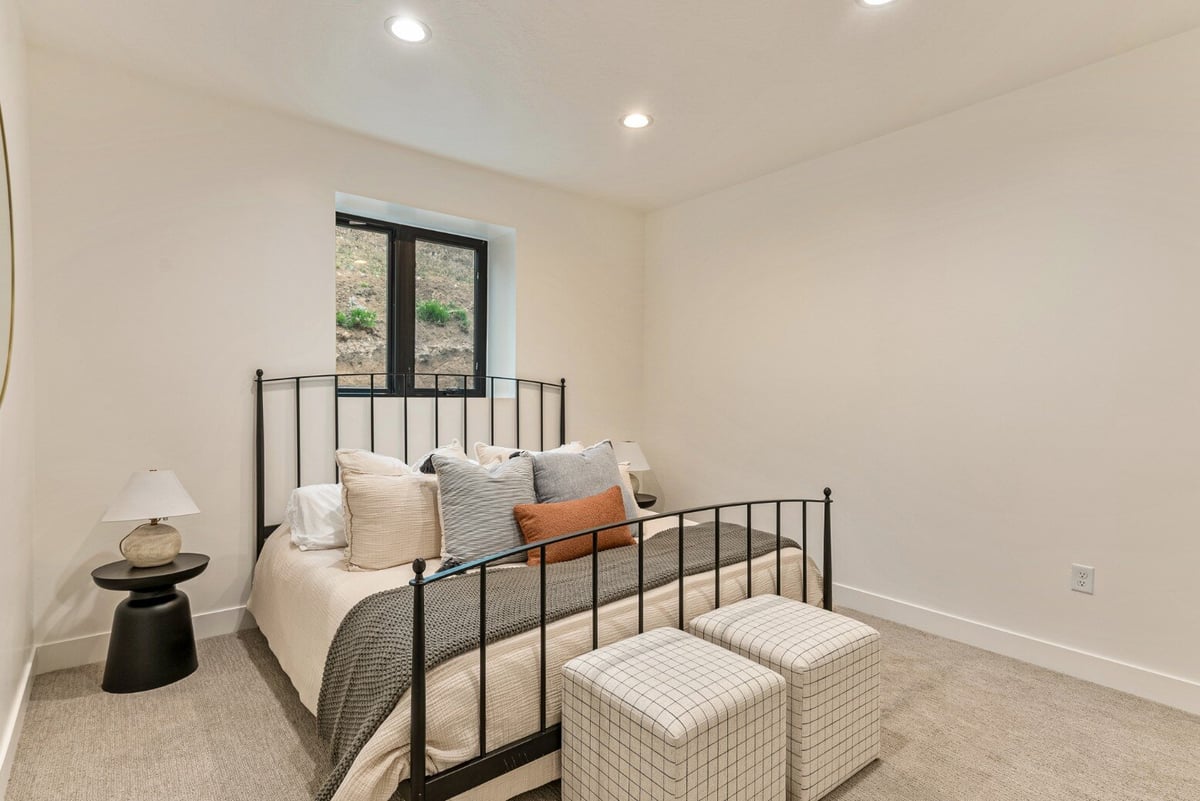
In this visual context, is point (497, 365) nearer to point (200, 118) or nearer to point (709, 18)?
point (200, 118)

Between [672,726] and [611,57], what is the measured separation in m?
2.36

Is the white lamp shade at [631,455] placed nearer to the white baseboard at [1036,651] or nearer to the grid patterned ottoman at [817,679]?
the white baseboard at [1036,651]

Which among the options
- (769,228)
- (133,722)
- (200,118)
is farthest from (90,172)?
(769,228)

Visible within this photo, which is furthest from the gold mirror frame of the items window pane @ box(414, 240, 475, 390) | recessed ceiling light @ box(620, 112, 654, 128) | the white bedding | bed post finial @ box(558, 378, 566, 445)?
bed post finial @ box(558, 378, 566, 445)

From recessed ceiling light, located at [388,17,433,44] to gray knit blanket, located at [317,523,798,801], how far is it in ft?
6.53

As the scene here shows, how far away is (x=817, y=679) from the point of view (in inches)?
68.3

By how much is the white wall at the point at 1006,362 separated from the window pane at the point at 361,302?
216 centimetres

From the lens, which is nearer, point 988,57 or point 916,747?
point 916,747

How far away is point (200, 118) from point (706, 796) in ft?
10.8

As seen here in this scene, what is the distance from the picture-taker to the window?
3.44m

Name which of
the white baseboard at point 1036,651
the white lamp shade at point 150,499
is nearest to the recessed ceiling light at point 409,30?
the white lamp shade at point 150,499

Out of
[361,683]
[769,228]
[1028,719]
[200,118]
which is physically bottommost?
[1028,719]

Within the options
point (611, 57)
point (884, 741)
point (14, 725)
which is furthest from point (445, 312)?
point (884, 741)

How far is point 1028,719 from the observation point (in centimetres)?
220
